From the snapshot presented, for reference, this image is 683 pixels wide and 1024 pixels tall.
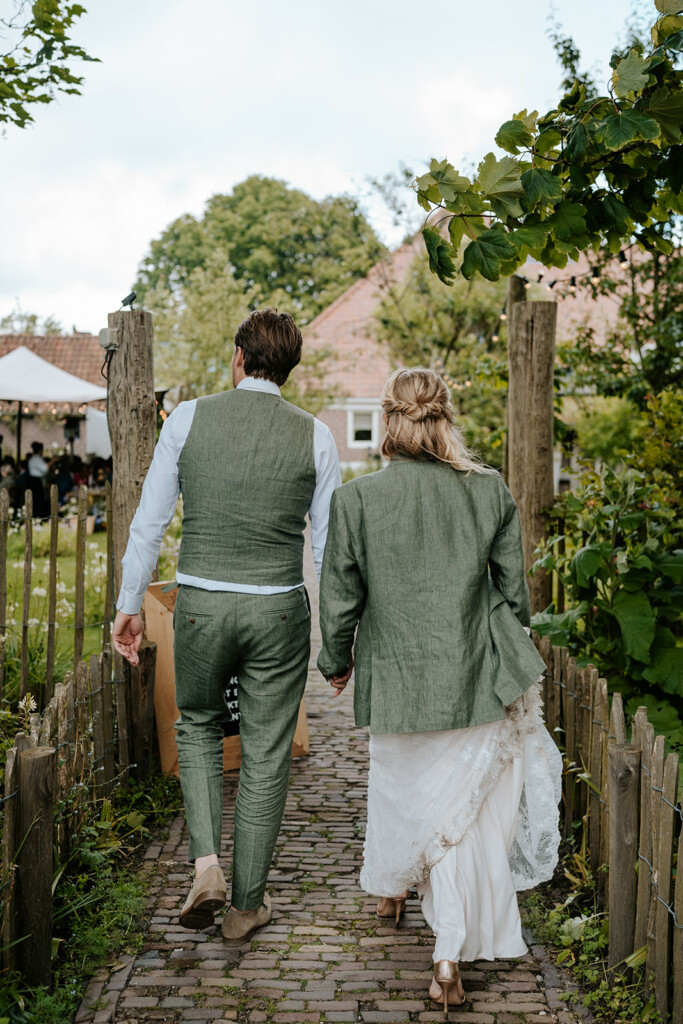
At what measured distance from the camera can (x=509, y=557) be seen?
311cm

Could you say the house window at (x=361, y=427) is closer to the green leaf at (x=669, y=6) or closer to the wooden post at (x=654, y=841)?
the green leaf at (x=669, y=6)

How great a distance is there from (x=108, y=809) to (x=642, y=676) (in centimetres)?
235

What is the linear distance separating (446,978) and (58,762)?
1.55 meters

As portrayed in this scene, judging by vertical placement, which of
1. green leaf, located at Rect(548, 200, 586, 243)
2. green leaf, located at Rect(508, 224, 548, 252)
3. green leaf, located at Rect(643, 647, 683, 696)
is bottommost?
green leaf, located at Rect(643, 647, 683, 696)

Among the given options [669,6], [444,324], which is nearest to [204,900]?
[669,6]

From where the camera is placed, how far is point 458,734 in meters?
3.07

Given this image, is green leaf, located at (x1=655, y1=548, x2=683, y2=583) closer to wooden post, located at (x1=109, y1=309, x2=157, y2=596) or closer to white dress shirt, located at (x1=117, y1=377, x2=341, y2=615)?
white dress shirt, located at (x1=117, y1=377, x2=341, y2=615)

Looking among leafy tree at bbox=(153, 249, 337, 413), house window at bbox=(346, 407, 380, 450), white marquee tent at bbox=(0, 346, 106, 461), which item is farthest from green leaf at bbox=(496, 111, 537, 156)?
house window at bbox=(346, 407, 380, 450)

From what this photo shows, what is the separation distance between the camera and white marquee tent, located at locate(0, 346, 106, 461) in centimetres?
1402

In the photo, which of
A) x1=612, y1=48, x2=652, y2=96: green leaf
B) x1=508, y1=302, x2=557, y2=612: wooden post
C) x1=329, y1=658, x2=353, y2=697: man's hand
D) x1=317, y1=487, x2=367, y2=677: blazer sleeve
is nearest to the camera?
x1=612, y1=48, x2=652, y2=96: green leaf

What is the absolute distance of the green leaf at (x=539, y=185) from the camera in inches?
127

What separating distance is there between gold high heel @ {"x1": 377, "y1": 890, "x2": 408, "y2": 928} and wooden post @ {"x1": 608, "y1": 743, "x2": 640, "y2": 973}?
787 millimetres

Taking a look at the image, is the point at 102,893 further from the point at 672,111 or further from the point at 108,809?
the point at 672,111

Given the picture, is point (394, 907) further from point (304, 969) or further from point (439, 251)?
point (439, 251)
